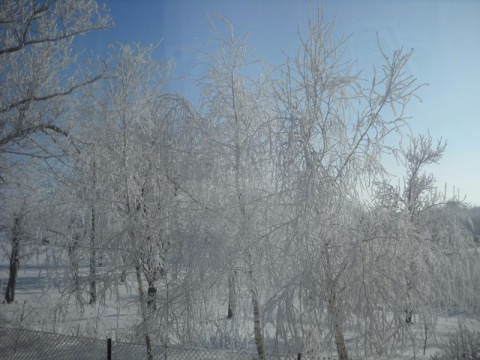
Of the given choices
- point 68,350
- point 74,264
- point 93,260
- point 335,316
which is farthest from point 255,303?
point 68,350

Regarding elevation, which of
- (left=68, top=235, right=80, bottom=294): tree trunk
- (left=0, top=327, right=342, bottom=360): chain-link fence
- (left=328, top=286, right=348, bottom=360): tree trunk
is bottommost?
(left=0, top=327, right=342, bottom=360): chain-link fence

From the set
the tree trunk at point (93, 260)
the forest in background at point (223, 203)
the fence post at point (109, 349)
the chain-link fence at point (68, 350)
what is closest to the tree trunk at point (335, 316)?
the forest in background at point (223, 203)

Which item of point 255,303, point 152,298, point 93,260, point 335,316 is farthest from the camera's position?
point 93,260

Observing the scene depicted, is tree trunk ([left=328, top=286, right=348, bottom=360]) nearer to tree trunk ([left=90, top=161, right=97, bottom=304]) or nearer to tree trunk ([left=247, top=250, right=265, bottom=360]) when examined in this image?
tree trunk ([left=247, top=250, right=265, bottom=360])

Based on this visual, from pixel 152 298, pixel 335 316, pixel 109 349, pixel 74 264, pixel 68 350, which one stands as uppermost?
pixel 74 264

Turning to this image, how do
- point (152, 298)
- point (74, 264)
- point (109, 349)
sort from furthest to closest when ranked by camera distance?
point (74, 264) → point (109, 349) → point (152, 298)

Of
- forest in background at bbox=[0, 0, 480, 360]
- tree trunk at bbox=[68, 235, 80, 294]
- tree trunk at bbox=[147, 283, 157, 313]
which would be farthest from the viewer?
tree trunk at bbox=[68, 235, 80, 294]

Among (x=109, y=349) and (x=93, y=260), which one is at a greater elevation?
(x=93, y=260)

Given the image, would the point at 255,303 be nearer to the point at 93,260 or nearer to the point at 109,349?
the point at 109,349

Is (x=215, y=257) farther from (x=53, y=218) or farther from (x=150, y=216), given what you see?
(x=53, y=218)

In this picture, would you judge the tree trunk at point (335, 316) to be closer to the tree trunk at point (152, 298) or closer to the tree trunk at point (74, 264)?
the tree trunk at point (152, 298)

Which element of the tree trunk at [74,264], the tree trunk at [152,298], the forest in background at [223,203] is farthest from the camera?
the tree trunk at [74,264]

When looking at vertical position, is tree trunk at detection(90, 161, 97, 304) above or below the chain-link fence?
above

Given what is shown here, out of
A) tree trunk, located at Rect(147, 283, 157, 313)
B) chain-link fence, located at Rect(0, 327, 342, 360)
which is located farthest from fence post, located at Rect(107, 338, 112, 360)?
tree trunk, located at Rect(147, 283, 157, 313)
